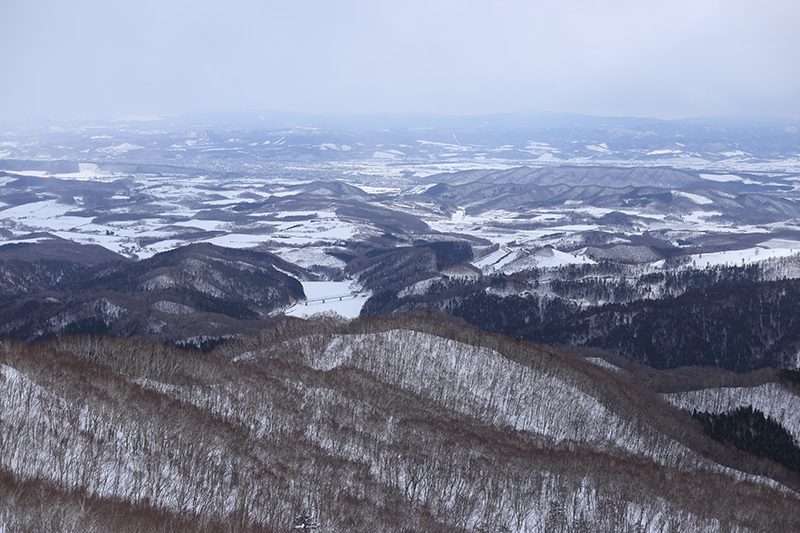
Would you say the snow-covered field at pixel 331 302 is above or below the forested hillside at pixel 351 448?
below

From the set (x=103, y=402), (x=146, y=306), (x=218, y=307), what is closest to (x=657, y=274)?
(x=218, y=307)

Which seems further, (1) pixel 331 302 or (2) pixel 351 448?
(1) pixel 331 302

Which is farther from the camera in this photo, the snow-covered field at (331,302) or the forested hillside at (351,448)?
the snow-covered field at (331,302)

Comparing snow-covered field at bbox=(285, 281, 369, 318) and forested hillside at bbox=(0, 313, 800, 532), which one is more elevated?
forested hillside at bbox=(0, 313, 800, 532)

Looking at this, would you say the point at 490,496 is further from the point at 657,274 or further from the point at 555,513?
the point at 657,274

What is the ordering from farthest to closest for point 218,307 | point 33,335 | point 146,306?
1. point 218,307
2. point 146,306
3. point 33,335

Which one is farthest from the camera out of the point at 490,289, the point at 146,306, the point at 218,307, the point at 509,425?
the point at 490,289

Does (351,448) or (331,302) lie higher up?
(351,448)

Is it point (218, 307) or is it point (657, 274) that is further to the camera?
point (657, 274)

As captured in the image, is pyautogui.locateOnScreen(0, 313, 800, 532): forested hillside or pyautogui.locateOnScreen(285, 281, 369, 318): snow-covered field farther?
pyautogui.locateOnScreen(285, 281, 369, 318): snow-covered field

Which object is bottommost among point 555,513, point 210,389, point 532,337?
point 532,337

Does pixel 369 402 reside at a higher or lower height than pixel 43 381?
lower
